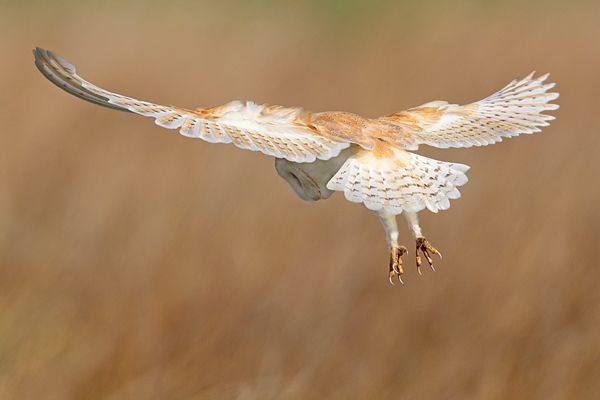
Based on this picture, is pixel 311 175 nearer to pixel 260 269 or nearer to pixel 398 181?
pixel 398 181

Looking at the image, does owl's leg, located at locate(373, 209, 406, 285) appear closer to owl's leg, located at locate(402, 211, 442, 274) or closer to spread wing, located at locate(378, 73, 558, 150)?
owl's leg, located at locate(402, 211, 442, 274)

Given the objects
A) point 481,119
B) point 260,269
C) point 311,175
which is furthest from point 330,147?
point 260,269

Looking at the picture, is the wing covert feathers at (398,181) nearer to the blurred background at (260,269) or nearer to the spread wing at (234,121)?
the spread wing at (234,121)

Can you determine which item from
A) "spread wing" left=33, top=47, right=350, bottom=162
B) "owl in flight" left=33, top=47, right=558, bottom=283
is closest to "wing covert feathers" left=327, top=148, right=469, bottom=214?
"owl in flight" left=33, top=47, right=558, bottom=283

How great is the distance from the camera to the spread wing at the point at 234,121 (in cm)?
229

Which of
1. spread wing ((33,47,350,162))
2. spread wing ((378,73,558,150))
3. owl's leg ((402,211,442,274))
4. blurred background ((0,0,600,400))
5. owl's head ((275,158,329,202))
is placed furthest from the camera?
blurred background ((0,0,600,400))

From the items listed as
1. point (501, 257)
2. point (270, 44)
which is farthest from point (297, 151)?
point (270, 44)

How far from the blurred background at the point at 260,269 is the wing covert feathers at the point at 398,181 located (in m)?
1.80

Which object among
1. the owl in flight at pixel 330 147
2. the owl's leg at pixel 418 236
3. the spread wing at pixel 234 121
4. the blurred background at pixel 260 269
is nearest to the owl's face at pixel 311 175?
the owl in flight at pixel 330 147

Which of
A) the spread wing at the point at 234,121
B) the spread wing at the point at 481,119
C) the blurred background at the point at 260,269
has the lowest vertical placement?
the blurred background at the point at 260,269

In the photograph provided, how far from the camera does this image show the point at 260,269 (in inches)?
196

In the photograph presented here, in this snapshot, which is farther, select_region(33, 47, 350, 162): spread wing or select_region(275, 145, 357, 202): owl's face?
select_region(275, 145, 357, 202): owl's face

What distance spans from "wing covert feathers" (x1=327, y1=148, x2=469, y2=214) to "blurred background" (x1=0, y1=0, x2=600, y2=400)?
1799 mm

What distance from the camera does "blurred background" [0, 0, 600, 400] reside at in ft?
15.0
